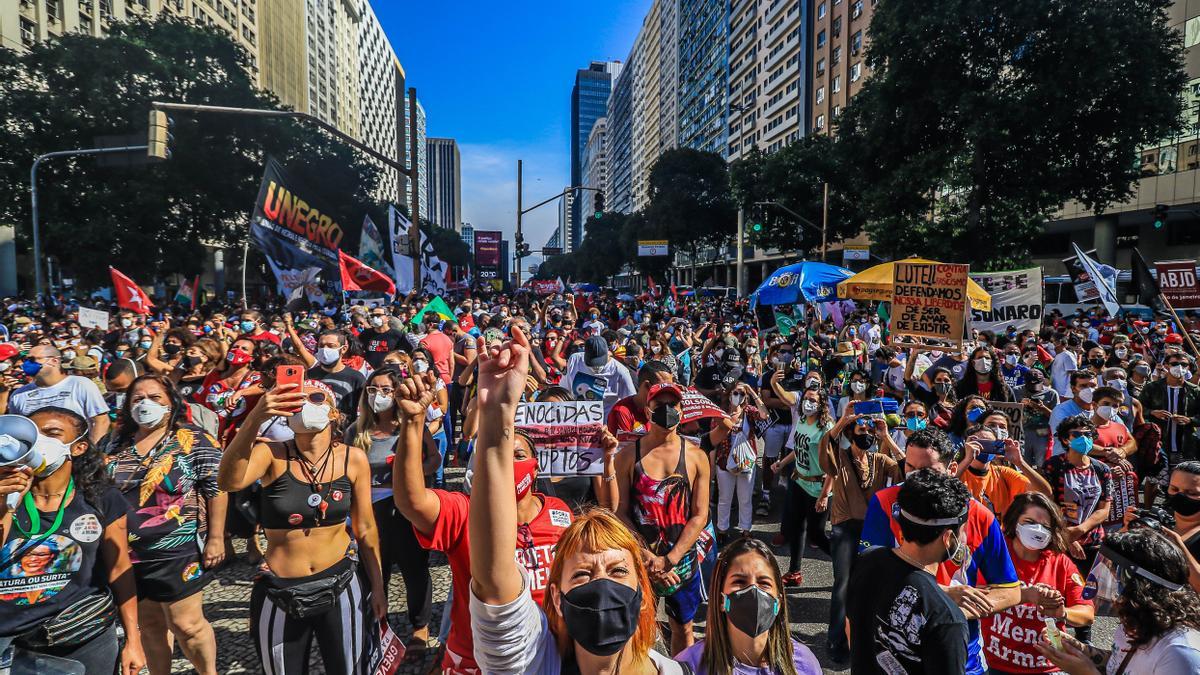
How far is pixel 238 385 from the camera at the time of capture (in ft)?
19.8

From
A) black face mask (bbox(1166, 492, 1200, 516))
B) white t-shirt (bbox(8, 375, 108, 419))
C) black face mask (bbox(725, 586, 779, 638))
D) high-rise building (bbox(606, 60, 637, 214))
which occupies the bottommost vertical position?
black face mask (bbox(725, 586, 779, 638))

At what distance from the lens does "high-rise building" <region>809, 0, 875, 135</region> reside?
1887 inches

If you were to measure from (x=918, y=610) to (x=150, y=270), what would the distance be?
1247 inches

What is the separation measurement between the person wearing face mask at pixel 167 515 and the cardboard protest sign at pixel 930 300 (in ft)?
27.8

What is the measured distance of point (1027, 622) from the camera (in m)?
2.95

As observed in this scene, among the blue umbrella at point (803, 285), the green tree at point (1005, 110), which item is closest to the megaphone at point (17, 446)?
the blue umbrella at point (803, 285)

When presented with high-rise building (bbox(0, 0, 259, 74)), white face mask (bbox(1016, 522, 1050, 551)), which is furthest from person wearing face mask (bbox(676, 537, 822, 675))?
high-rise building (bbox(0, 0, 259, 74))

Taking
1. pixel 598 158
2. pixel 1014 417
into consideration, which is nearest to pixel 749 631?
pixel 1014 417

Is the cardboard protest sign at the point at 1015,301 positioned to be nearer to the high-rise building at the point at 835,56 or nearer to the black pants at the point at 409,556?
the black pants at the point at 409,556

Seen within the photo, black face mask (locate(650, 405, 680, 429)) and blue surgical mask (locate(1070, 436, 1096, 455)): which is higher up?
black face mask (locate(650, 405, 680, 429))

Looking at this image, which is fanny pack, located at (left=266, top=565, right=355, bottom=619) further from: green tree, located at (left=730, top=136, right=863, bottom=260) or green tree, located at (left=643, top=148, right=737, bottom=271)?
green tree, located at (left=643, top=148, right=737, bottom=271)

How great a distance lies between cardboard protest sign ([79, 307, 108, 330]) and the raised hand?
1187 centimetres

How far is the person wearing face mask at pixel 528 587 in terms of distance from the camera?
59.4 inches

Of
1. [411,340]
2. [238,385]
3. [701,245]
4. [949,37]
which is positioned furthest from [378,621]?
[701,245]
